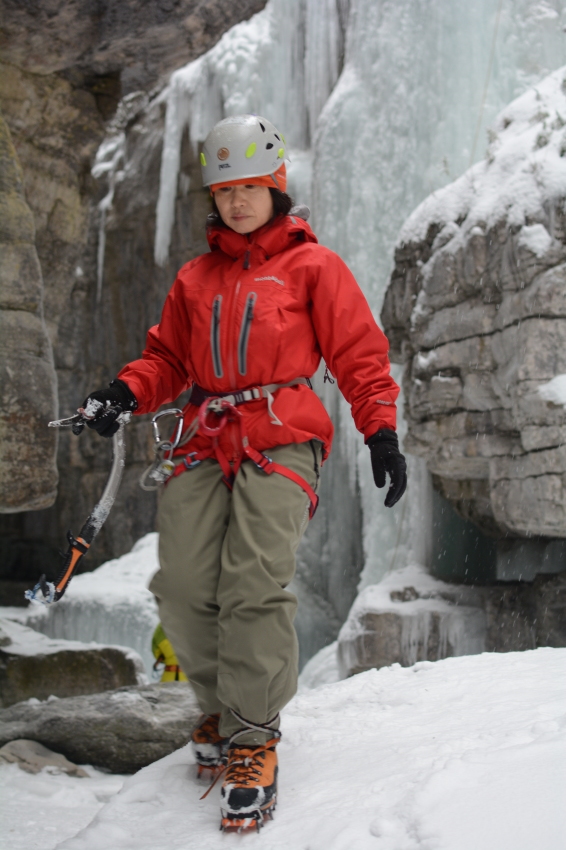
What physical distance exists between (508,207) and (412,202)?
A: 3.61 m

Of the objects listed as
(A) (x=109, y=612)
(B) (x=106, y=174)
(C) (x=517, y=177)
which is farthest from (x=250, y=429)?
(B) (x=106, y=174)

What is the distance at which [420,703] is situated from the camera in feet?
6.88

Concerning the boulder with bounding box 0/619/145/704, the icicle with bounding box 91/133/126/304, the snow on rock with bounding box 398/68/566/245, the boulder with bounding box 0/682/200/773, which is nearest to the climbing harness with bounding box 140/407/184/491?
the boulder with bounding box 0/682/200/773

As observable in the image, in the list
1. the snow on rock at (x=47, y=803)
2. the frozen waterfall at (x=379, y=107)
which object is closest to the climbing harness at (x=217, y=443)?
the snow on rock at (x=47, y=803)

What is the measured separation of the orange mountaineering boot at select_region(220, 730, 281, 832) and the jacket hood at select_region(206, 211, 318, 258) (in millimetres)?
1130

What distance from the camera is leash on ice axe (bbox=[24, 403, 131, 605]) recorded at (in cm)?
179

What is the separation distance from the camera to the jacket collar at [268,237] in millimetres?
1924

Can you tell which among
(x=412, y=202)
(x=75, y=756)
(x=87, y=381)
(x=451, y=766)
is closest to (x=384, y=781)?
(x=451, y=766)

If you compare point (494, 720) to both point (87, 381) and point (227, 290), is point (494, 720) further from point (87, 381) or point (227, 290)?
point (87, 381)

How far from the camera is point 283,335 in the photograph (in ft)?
5.96

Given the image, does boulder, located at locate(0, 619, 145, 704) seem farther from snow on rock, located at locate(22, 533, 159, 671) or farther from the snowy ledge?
the snowy ledge

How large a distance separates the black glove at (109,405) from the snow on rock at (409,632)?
4869mm

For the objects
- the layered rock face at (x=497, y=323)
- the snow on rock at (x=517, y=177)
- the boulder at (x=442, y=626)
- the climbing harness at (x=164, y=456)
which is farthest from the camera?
the boulder at (x=442, y=626)

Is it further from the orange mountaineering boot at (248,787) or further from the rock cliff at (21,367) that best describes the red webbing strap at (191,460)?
the rock cliff at (21,367)
